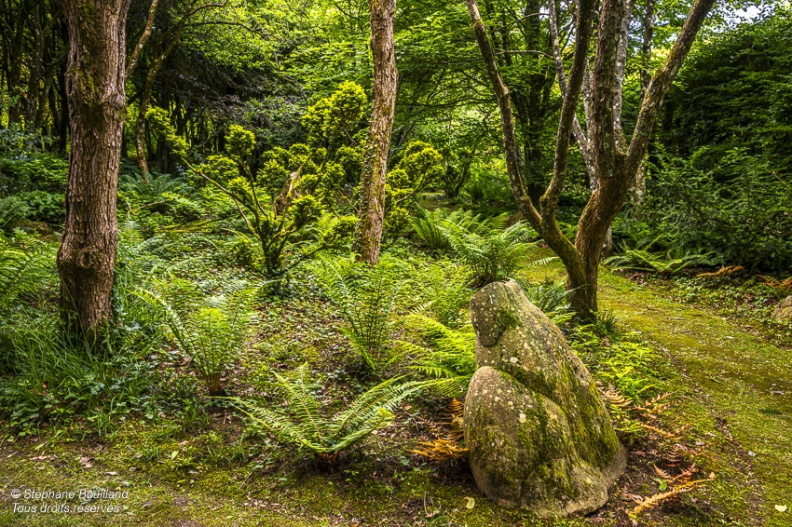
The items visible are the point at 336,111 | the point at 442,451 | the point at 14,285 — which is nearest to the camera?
the point at 442,451

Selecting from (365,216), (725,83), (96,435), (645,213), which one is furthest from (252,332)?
(725,83)

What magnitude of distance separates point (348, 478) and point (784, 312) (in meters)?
6.43

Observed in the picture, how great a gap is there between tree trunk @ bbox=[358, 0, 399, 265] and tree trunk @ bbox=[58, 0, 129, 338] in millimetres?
3447

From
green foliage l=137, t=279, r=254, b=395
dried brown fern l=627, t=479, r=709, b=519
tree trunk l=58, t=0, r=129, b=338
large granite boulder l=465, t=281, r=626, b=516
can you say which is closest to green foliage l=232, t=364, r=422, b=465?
large granite boulder l=465, t=281, r=626, b=516

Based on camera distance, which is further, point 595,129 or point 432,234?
point 432,234

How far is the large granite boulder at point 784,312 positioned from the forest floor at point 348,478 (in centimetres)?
270

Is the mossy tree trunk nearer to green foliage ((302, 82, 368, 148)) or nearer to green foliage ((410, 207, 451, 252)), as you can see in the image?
Answer: green foliage ((302, 82, 368, 148))

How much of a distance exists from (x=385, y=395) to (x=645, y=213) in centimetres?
919

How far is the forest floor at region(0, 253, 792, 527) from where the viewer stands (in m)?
2.46

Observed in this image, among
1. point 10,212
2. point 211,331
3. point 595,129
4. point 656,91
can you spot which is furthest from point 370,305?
point 10,212

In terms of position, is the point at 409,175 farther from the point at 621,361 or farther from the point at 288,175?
the point at 621,361

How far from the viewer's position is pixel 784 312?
584cm

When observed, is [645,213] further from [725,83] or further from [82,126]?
[82,126]

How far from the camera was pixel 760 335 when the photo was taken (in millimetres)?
5480
